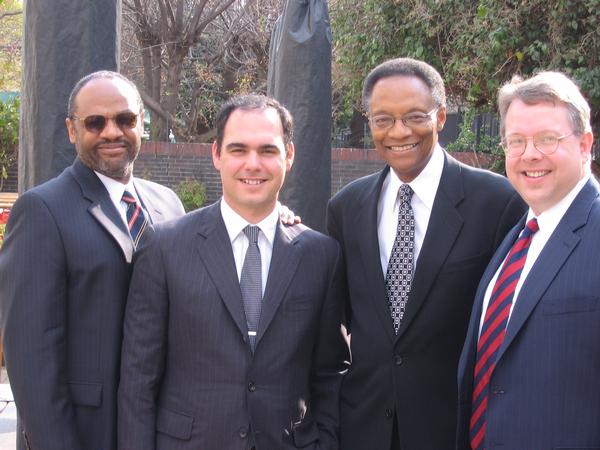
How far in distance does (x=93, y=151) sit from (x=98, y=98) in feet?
0.67

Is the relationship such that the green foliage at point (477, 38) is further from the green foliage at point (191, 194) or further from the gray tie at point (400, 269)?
the gray tie at point (400, 269)

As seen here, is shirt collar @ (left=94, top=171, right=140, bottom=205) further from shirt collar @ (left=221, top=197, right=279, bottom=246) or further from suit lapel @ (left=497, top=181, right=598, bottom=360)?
suit lapel @ (left=497, top=181, right=598, bottom=360)

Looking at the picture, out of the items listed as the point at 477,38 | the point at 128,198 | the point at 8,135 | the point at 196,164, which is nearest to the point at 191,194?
the point at 196,164

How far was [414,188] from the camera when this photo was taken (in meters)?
3.23

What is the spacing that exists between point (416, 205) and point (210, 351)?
3.58 feet

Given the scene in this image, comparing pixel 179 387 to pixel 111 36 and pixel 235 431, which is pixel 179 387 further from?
pixel 111 36

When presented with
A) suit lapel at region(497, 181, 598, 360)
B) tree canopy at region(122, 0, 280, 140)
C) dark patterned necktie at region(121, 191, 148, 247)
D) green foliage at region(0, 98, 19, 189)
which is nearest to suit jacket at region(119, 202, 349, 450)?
dark patterned necktie at region(121, 191, 148, 247)

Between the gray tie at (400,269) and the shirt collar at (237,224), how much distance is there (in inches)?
21.6

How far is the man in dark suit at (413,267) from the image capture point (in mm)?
3061

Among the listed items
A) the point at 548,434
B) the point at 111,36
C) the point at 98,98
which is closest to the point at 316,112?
the point at 111,36

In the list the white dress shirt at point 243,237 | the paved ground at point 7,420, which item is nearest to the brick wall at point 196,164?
the paved ground at point 7,420

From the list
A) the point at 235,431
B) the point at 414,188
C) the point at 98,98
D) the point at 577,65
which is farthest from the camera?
the point at 577,65

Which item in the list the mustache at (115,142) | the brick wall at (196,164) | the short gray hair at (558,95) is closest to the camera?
the short gray hair at (558,95)

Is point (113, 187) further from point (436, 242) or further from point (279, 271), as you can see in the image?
point (436, 242)
